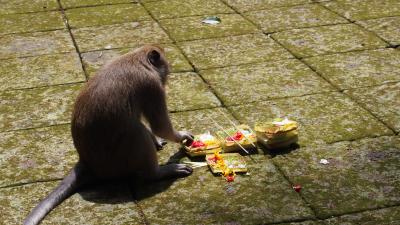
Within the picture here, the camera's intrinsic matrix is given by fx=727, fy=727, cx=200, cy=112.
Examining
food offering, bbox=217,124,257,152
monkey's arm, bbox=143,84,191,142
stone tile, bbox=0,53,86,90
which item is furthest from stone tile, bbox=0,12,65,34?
monkey's arm, bbox=143,84,191,142

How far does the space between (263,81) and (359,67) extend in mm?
940

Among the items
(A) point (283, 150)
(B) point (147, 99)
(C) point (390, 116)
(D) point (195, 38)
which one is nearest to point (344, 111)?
(C) point (390, 116)

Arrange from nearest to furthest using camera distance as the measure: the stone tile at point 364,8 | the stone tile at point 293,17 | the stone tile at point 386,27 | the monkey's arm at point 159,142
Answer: the monkey's arm at point 159,142
the stone tile at point 386,27
the stone tile at point 293,17
the stone tile at point 364,8

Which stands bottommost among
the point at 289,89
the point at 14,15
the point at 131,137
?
the point at 14,15

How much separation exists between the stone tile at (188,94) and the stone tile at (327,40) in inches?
46.2

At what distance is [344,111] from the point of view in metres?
5.73

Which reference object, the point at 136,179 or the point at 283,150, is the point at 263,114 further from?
the point at 136,179

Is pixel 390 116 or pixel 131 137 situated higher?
pixel 131 137

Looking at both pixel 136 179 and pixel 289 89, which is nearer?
pixel 136 179

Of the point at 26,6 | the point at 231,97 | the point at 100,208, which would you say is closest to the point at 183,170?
the point at 100,208

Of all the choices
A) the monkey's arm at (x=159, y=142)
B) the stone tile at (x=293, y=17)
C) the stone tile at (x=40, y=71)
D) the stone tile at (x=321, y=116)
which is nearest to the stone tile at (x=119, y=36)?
the stone tile at (x=40, y=71)

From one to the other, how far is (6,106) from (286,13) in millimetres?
3649

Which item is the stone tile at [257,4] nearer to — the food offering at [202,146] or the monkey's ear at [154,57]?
the food offering at [202,146]

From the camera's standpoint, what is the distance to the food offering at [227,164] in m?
4.82
